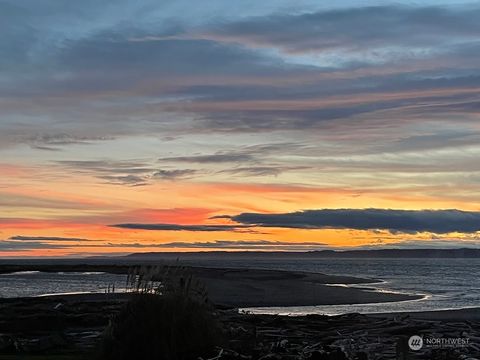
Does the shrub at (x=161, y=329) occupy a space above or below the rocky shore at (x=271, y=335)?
above

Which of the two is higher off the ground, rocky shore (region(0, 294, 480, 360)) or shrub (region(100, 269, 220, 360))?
shrub (region(100, 269, 220, 360))

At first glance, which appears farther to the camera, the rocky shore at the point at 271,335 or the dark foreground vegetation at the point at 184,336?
the rocky shore at the point at 271,335

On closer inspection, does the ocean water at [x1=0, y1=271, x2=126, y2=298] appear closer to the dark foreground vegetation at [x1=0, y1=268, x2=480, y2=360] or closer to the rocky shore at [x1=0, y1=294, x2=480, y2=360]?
the rocky shore at [x1=0, y1=294, x2=480, y2=360]

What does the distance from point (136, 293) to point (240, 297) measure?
92.1ft

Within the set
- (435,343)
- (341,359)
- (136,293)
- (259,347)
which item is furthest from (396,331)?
(136,293)

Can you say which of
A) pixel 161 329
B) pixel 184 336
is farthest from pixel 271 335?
pixel 161 329

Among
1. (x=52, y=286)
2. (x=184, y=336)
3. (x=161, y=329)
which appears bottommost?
(x=52, y=286)

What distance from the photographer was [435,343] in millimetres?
17172

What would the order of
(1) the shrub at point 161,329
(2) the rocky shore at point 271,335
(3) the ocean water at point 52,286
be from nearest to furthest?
(1) the shrub at point 161,329 < (2) the rocky shore at point 271,335 < (3) the ocean water at point 52,286

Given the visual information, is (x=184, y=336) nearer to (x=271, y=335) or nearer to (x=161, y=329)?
(x=161, y=329)

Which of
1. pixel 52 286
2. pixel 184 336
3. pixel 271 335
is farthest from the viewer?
pixel 52 286

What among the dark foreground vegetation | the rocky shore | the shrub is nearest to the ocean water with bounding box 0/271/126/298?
the rocky shore

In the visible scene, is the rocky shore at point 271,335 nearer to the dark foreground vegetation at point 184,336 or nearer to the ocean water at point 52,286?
the dark foreground vegetation at point 184,336

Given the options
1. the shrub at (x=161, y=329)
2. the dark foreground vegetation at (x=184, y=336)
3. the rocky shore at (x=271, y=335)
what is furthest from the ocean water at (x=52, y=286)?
the shrub at (x=161, y=329)
